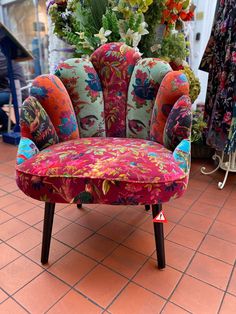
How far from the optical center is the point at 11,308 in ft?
2.75

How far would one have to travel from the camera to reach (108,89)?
1286 mm

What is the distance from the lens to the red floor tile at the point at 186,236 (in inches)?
45.6

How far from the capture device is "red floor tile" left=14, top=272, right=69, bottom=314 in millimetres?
846

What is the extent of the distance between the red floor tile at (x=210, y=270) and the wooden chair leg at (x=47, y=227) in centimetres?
60

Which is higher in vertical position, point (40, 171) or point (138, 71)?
point (138, 71)

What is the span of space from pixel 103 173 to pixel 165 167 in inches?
8.5

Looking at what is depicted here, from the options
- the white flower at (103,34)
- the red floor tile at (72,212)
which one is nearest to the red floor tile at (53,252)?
the red floor tile at (72,212)

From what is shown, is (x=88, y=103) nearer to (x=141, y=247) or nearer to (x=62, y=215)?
(x=62, y=215)

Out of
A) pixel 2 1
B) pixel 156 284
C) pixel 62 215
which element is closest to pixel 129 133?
pixel 62 215

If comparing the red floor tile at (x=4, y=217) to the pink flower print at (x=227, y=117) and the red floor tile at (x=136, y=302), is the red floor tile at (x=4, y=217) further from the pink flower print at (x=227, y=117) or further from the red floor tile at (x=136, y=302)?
the pink flower print at (x=227, y=117)

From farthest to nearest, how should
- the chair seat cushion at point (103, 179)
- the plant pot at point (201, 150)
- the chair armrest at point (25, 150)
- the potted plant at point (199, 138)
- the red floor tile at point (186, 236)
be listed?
the plant pot at point (201, 150) → the potted plant at point (199, 138) → the red floor tile at point (186, 236) → the chair armrest at point (25, 150) → the chair seat cushion at point (103, 179)

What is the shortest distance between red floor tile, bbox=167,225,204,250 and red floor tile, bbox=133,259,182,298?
0.63 ft

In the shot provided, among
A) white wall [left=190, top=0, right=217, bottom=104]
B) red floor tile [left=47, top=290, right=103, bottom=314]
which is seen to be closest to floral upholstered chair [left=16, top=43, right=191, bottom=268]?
red floor tile [left=47, top=290, right=103, bottom=314]

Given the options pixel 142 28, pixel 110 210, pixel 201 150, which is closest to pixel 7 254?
pixel 110 210
